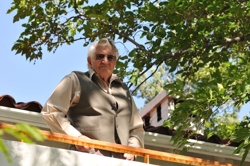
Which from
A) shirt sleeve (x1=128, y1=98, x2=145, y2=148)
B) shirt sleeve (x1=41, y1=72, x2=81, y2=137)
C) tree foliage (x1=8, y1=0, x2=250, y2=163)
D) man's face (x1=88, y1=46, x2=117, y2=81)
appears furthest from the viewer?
tree foliage (x1=8, y1=0, x2=250, y2=163)

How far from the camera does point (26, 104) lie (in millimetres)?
6211

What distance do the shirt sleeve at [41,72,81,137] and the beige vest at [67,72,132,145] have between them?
0.05m

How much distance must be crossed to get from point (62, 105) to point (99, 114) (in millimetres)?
245

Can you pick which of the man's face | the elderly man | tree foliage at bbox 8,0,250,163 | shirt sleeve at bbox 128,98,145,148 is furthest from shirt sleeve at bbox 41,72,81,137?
tree foliage at bbox 8,0,250,163

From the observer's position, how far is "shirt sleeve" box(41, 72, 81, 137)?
350cm

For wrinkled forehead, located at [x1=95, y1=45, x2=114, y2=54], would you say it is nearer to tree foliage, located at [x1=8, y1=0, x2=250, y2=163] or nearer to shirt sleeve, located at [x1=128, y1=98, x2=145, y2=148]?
shirt sleeve, located at [x1=128, y1=98, x2=145, y2=148]

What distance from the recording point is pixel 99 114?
3.60 metres

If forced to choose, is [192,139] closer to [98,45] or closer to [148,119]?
[98,45]

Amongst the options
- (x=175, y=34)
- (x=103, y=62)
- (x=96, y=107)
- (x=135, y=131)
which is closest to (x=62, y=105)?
(x=96, y=107)

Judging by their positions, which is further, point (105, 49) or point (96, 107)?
point (105, 49)

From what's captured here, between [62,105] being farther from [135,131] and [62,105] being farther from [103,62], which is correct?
[135,131]

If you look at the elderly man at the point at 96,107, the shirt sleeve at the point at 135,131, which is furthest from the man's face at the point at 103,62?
the shirt sleeve at the point at 135,131

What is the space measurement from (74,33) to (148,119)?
203 inches

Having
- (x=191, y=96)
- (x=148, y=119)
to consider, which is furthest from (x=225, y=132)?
(x=191, y=96)
